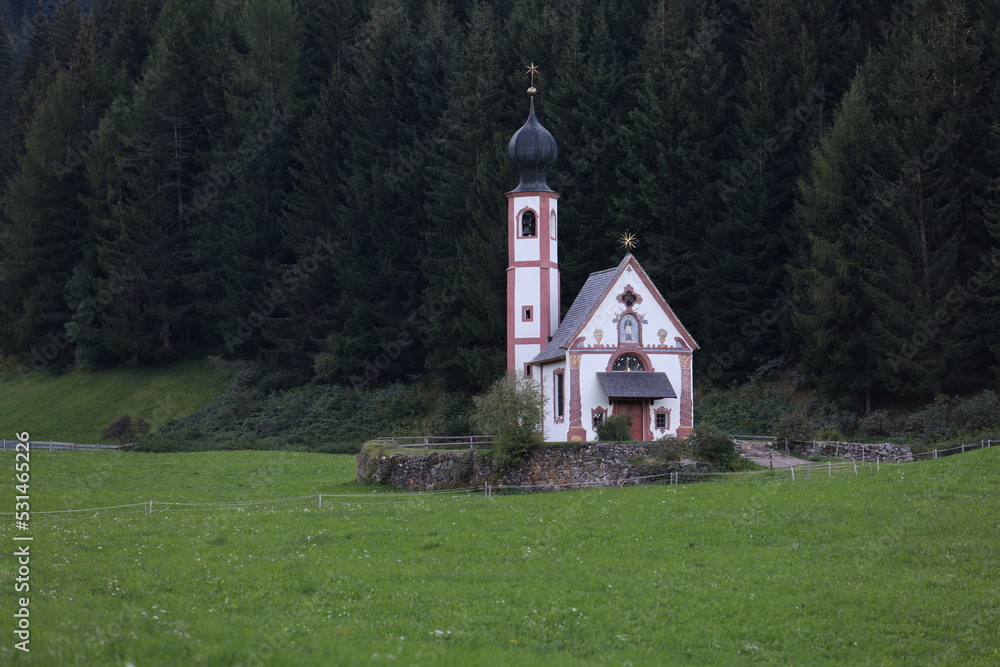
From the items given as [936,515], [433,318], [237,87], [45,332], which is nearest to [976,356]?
[936,515]

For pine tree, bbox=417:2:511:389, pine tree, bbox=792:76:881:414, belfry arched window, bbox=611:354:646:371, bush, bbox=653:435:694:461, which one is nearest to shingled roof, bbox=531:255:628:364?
belfry arched window, bbox=611:354:646:371

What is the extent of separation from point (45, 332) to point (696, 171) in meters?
44.8

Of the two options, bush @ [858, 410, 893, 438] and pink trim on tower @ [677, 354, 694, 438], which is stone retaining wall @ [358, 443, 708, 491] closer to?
pink trim on tower @ [677, 354, 694, 438]

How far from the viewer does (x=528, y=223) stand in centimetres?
4244

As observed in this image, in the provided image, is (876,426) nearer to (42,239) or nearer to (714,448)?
(714,448)

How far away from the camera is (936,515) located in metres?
21.7

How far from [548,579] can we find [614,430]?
1718 cm

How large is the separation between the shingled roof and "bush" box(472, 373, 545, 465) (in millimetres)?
4550

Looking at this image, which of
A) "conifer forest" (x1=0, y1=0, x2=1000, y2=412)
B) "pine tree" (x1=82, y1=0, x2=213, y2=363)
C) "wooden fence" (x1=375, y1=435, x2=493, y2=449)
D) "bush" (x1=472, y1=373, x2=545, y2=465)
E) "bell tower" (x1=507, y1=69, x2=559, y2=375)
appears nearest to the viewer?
"bush" (x1=472, y1=373, x2=545, y2=465)

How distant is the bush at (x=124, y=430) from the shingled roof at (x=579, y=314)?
24850 millimetres

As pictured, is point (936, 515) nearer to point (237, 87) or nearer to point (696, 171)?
point (696, 171)

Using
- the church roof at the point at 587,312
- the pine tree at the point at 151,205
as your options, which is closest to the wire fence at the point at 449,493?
the church roof at the point at 587,312

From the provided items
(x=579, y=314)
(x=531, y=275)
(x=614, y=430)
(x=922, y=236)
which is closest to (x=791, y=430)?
(x=614, y=430)

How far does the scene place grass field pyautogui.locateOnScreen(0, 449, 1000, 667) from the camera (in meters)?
14.2
